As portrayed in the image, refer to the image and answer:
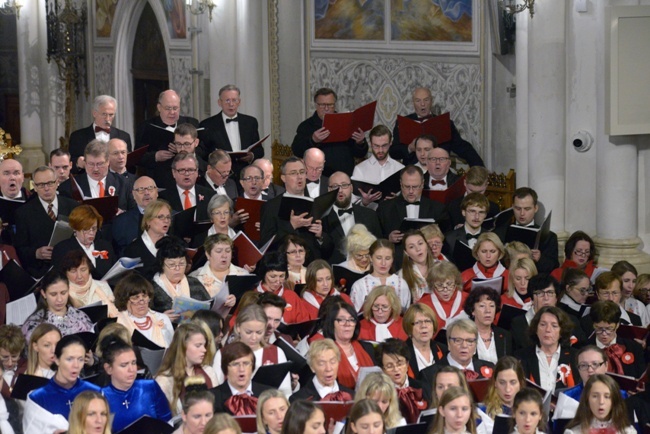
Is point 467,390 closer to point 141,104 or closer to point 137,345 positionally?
point 137,345

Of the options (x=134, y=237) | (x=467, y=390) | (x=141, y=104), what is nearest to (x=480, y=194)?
(x=134, y=237)

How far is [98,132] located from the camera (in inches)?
411

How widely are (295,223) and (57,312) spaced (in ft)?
6.99

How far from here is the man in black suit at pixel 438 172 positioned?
10062 millimetres

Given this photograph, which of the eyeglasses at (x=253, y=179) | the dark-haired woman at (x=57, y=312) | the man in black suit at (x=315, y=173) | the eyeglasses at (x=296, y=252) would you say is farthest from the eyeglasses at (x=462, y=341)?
the man in black suit at (x=315, y=173)

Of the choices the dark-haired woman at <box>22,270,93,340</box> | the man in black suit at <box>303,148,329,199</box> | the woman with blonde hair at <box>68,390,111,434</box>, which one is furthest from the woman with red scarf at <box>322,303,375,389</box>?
the man in black suit at <box>303,148,329,199</box>

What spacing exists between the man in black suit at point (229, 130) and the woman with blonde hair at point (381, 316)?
3048mm

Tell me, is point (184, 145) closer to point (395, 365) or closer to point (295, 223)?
point (295, 223)

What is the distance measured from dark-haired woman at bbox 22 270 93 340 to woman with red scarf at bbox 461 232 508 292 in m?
2.57

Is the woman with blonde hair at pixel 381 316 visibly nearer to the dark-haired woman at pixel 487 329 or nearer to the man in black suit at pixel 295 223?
the dark-haired woman at pixel 487 329

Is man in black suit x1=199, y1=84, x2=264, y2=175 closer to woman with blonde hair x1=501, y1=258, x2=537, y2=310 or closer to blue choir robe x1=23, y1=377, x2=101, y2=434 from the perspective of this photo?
woman with blonde hair x1=501, y1=258, x2=537, y2=310

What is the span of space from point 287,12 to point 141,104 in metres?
3.62

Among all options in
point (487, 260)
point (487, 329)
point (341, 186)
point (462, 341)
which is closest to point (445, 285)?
point (487, 329)

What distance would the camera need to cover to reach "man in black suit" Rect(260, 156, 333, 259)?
9266 mm
